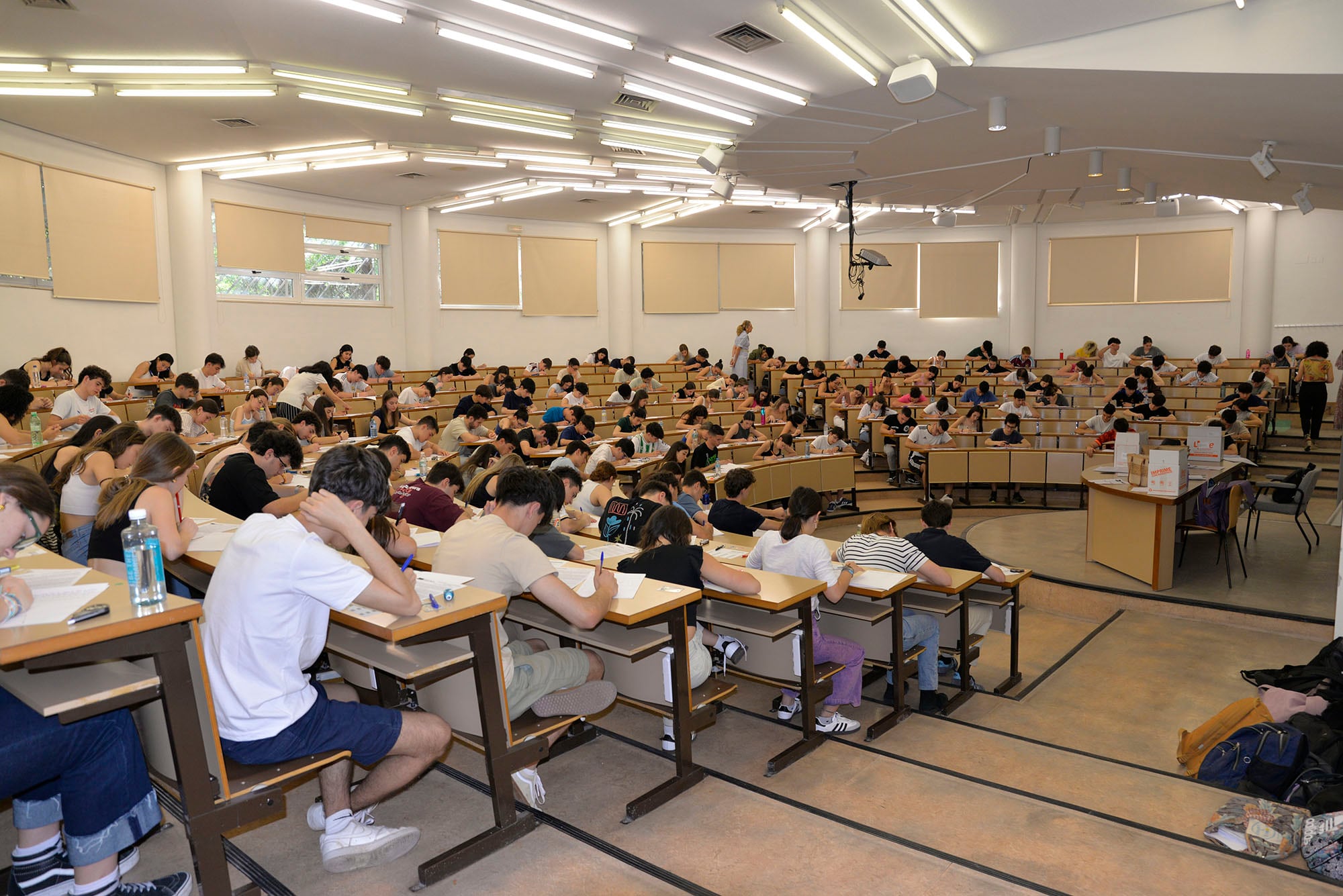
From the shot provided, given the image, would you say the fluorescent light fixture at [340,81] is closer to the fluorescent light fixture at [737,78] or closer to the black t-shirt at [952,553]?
the fluorescent light fixture at [737,78]

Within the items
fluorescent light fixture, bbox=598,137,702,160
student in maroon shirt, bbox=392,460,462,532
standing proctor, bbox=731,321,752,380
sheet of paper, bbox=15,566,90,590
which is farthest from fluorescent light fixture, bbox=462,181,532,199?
sheet of paper, bbox=15,566,90,590

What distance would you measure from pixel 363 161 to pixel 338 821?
1041 centimetres

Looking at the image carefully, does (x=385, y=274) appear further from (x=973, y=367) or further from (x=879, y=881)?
(x=879, y=881)

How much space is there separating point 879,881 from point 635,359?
16000 millimetres

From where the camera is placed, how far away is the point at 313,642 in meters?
2.68

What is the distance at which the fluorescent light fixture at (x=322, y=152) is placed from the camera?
10859 mm

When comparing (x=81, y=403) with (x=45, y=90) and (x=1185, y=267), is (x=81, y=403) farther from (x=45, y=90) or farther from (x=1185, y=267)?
(x=1185, y=267)

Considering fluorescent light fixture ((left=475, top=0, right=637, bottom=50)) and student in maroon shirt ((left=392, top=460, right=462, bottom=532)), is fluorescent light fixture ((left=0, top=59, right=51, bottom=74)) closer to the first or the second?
fluorescent light fixture ((left=475, top=0, right=637, bottom=50))

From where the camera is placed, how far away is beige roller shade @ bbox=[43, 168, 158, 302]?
9758mm

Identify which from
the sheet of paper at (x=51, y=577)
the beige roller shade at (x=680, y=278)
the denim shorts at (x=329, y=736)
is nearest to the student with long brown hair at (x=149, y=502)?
the sheet of paper at (x=51, y=577)

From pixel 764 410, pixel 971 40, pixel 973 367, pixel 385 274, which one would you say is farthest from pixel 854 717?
pixel 973 367

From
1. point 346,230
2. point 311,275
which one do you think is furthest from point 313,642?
point 346,230

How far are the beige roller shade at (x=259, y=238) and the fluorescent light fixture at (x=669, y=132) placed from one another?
6384mm

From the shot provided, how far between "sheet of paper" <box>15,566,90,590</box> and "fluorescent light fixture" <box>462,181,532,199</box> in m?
11.3
